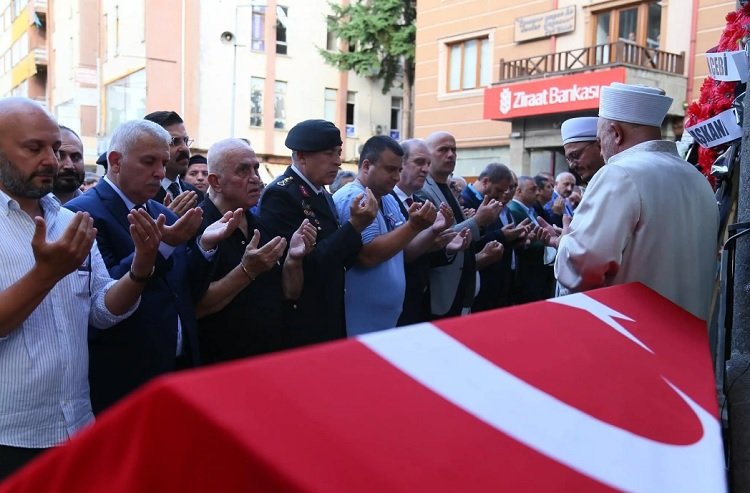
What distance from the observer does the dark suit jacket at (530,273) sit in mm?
6582

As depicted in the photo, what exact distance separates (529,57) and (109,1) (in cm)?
2047

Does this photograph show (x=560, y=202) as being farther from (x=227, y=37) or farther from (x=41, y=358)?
(x=227, y=37)

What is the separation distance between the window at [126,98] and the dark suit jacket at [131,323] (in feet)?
82.8

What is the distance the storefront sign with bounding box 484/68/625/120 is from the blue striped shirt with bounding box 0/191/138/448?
14669 mm

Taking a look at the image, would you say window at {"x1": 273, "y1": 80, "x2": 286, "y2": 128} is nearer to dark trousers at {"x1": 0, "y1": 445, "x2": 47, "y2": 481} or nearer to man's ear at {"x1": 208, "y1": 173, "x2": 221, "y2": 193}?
man's ear at {"x1": 208, "y1": 173, "x2": 221, "y2": 193}

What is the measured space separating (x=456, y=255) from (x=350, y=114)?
84.8ft

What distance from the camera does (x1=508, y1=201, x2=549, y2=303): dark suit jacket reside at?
6582mm

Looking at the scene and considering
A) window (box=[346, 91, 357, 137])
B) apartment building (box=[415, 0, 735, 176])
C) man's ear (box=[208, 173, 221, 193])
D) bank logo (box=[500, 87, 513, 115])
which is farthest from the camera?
window (box=[346, 91, 357, 137])

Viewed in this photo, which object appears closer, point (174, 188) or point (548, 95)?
point (174, 188)

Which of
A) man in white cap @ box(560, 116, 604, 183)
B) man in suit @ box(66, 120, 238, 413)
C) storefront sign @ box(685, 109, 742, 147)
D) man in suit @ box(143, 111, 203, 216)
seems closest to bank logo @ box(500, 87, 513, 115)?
man in suit @ box(143, 111, 203, 216)

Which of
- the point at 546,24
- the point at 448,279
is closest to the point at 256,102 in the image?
the point at 546,24

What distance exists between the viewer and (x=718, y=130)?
142 inches

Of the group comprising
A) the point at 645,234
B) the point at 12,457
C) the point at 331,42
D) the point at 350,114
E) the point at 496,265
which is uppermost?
the point at 331,42

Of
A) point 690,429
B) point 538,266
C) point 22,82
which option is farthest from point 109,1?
point 690,429
